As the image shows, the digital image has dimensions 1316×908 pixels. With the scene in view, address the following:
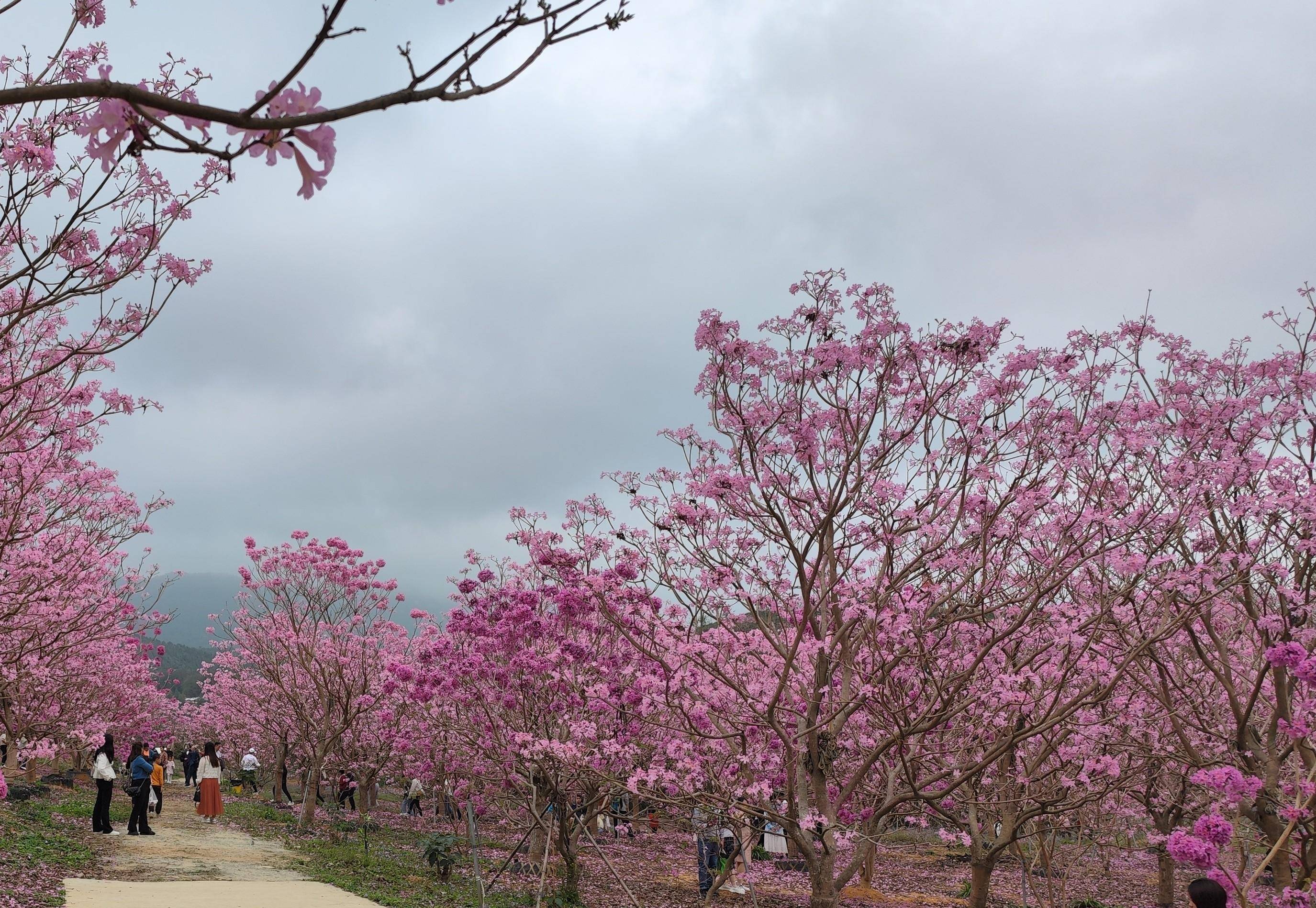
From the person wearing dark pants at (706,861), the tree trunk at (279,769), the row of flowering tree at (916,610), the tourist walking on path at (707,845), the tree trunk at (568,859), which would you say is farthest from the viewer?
the tree trunk at (279,769)

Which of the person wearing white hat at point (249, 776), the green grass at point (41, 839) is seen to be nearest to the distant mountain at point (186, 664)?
the person wearing white hat at point (249, 776)

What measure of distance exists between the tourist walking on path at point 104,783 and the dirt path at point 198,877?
33cm

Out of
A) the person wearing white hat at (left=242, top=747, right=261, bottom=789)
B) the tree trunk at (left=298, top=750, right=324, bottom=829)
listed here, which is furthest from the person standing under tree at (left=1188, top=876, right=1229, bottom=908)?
the person wearing white hat at (left=242, top=747, right=261, bottom=789)

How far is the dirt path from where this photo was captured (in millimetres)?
8227

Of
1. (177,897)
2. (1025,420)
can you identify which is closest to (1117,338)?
(1025,420)

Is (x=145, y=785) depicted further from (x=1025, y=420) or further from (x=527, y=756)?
(x=1025, y=420)

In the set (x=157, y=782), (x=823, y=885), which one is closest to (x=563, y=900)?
(x=823, y=885)

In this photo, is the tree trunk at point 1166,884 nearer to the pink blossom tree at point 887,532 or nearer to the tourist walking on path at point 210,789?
the pink blossom tree at point 887,532

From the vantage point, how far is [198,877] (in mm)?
10031

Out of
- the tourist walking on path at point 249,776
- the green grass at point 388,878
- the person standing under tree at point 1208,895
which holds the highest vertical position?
the person standing under tree at point 1208,895

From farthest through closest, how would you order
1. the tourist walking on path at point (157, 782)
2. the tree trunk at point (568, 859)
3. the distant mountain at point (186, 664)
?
the distant mountain at point (186, 664) → the tourist walking on path at point (157, 782) → the tree trunk at point (568, 859)

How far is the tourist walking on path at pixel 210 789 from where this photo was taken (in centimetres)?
1556

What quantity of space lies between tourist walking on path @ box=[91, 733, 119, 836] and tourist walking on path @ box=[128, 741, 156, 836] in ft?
0.88

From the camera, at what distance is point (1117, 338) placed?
7.92 metres
